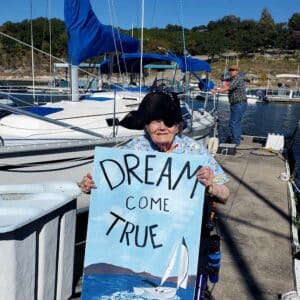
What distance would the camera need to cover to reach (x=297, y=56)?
117688 millimetres

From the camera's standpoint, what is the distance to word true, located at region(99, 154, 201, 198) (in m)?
2.50

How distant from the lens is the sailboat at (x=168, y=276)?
2.52 metres

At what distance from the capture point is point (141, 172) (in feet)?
8.30

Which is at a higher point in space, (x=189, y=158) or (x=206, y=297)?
(x=189, y=158)

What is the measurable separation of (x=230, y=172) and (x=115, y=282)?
19.2 feet

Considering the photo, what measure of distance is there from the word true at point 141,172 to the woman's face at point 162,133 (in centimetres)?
11

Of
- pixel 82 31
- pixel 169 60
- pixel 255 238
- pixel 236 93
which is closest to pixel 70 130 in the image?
pixel 82 31

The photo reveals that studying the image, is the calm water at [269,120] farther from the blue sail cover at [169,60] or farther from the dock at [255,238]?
the dock at [255,238]

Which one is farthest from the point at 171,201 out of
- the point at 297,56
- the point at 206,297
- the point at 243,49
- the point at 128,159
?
the point at 243,49

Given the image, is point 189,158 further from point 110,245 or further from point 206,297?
point 206,297

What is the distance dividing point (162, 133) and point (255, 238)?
2.84 meters

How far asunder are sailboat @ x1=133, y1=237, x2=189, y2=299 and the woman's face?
567 mm

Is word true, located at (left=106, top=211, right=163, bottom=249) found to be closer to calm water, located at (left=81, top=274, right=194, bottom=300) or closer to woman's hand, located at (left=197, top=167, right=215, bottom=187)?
calm water, located at (left=81, top=274, right=194, bottom=300)

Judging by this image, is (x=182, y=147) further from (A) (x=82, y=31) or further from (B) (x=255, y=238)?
(A) (x=82, y=31)
